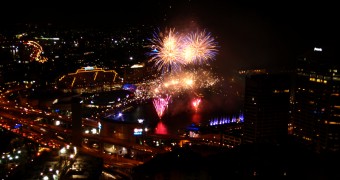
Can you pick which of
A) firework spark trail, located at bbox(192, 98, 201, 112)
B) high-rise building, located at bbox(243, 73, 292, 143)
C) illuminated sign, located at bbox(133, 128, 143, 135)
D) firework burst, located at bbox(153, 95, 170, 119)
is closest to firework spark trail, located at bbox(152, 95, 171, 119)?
firework burst, located at bbox(153, 95, 170, 119)

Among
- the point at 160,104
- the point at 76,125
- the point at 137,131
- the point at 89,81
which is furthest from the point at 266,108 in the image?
the point at 89,81

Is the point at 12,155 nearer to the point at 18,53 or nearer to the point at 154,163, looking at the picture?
the point at 154,163

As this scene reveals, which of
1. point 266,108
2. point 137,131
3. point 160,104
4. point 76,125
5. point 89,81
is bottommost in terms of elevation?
point 137,131

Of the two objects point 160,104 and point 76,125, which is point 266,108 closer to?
point 76,125

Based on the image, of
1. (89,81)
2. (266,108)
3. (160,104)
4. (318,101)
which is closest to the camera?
(318,101)

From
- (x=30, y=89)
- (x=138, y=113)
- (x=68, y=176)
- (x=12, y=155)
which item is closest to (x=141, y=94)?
(x=138, y=113)

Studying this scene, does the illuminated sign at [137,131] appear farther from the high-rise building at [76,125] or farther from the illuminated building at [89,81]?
the illuminated building at [89,81]

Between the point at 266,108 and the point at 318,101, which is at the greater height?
the point at 318,101
